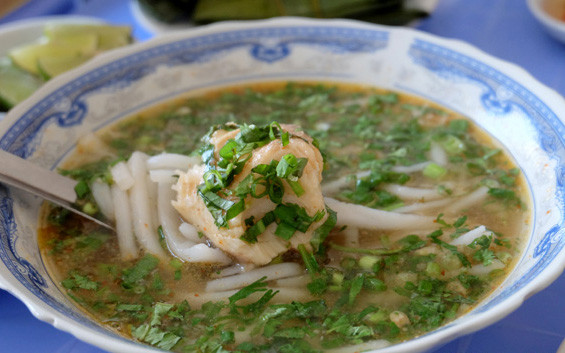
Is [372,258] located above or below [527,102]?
below

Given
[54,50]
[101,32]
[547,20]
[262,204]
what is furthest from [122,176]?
[547,20]

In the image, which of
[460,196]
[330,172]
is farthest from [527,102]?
[330,172]

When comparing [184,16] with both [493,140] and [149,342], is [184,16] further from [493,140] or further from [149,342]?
[149,342]

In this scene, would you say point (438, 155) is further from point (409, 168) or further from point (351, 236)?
point (351, 236)

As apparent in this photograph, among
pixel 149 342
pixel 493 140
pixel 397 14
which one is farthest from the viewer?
pixel 397 14

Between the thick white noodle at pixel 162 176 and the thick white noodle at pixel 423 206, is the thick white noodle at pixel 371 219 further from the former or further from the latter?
the thick white noodle at pixel 162 176

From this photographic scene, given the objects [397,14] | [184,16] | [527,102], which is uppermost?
[527,102]

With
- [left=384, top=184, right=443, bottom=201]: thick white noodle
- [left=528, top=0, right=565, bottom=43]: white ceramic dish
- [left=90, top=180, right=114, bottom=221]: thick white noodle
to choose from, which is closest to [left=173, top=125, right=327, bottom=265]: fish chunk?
[left=90, top=180, right=114, bottom=221]: thick white noodle

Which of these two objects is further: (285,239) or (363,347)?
(285,239)

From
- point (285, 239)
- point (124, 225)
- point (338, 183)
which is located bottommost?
point (124, 225)
